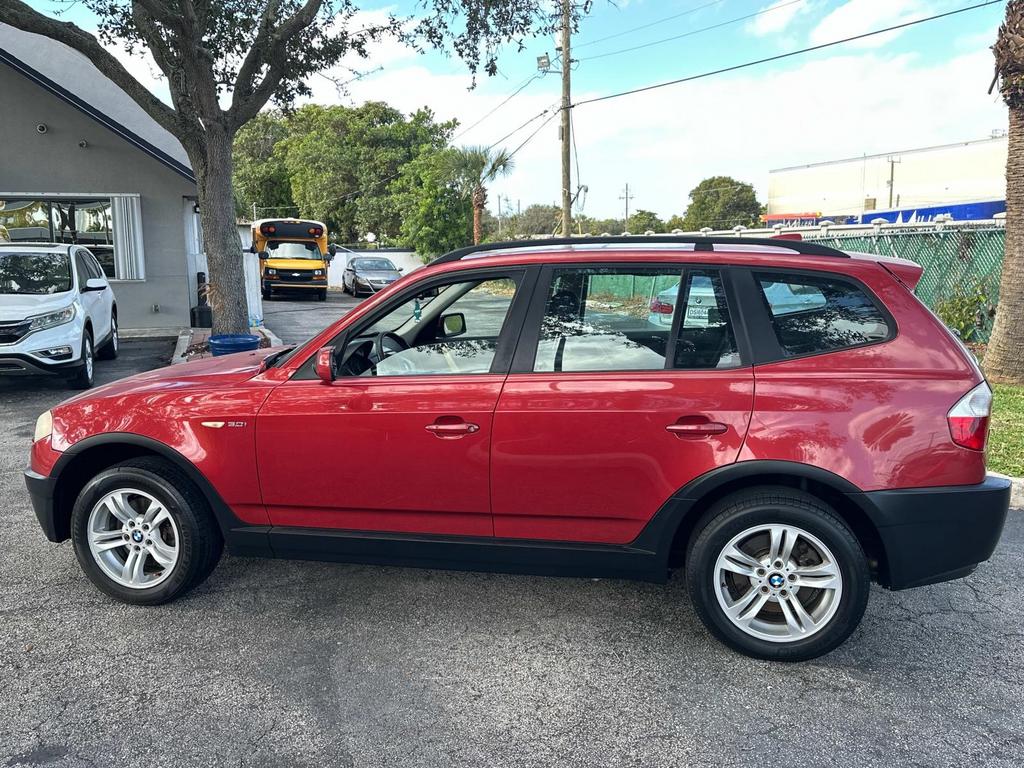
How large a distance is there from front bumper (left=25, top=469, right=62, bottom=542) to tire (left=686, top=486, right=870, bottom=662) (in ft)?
10.1

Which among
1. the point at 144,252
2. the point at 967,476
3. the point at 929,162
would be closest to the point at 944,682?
the point at 967,476

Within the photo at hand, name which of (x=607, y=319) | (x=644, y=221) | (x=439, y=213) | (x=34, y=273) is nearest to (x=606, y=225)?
(x=644, y=221)

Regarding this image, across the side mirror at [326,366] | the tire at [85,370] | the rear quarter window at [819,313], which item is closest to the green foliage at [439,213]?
the tire at [85,370]

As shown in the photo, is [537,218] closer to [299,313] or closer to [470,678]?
[299,313]

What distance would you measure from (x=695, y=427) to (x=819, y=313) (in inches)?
29.8

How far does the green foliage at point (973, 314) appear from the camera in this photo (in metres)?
11.3

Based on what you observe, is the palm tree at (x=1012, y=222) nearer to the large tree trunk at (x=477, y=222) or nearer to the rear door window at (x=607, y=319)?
the rear door window at (x=607, y=319)

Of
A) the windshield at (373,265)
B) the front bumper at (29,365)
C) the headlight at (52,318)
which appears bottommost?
the front bumper at (29,365)

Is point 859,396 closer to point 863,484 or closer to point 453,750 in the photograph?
point 863,484

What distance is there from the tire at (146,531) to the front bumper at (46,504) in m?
0.13

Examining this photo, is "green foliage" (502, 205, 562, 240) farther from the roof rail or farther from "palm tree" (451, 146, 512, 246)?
the roof rail

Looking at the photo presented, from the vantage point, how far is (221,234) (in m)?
11.1

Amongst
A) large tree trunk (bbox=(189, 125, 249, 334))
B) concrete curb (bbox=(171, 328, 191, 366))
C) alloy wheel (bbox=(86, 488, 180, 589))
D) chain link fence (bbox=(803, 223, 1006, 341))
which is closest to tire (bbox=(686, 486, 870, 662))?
alloy wheel (bbox=(86, 488, 180, 589))

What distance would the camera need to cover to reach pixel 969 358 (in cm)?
325
